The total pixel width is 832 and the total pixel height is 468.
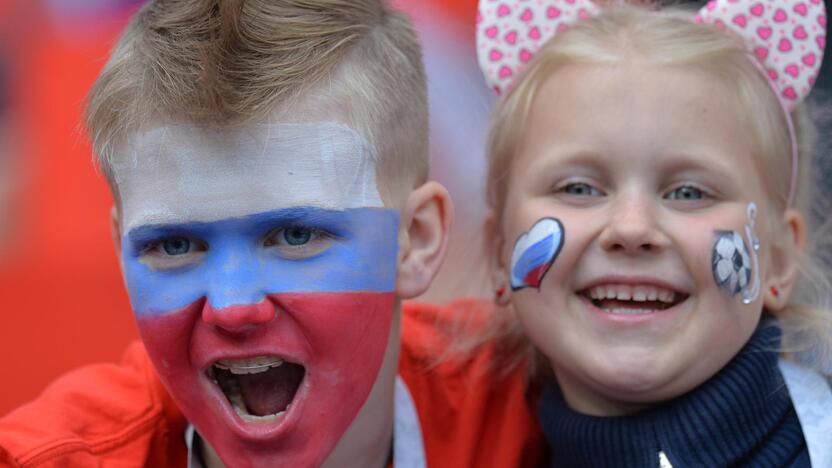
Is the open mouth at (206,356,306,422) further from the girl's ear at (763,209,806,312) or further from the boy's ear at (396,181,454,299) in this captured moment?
the girl's ear at (763,209,806,312)

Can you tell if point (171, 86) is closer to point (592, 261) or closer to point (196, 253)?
point (196, 253)

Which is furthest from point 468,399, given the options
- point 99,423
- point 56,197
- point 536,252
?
point 56,197

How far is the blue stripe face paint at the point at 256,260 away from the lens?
5.94 ft

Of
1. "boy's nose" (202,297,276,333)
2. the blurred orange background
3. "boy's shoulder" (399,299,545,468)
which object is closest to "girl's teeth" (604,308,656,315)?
"boy's shoulder" (399,299,545,468)

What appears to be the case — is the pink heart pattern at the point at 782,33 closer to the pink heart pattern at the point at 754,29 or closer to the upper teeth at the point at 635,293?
the pink heart pattern at the point at 754,29

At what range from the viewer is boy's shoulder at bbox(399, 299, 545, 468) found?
232 centimetres

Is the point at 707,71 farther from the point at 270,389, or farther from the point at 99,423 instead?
the point at 99,423

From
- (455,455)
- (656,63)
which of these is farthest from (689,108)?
(455,455)

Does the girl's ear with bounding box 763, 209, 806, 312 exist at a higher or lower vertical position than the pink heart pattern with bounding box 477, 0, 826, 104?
lower

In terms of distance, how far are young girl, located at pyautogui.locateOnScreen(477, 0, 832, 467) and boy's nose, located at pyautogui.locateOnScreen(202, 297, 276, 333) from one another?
0.57 m

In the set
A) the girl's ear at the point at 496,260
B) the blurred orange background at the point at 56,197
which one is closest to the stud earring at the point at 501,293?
the girl's ear at the point at 496,260

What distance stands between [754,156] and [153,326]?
1.17 metres

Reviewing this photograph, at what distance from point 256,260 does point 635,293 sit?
0.71 metres

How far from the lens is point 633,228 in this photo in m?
1.97
